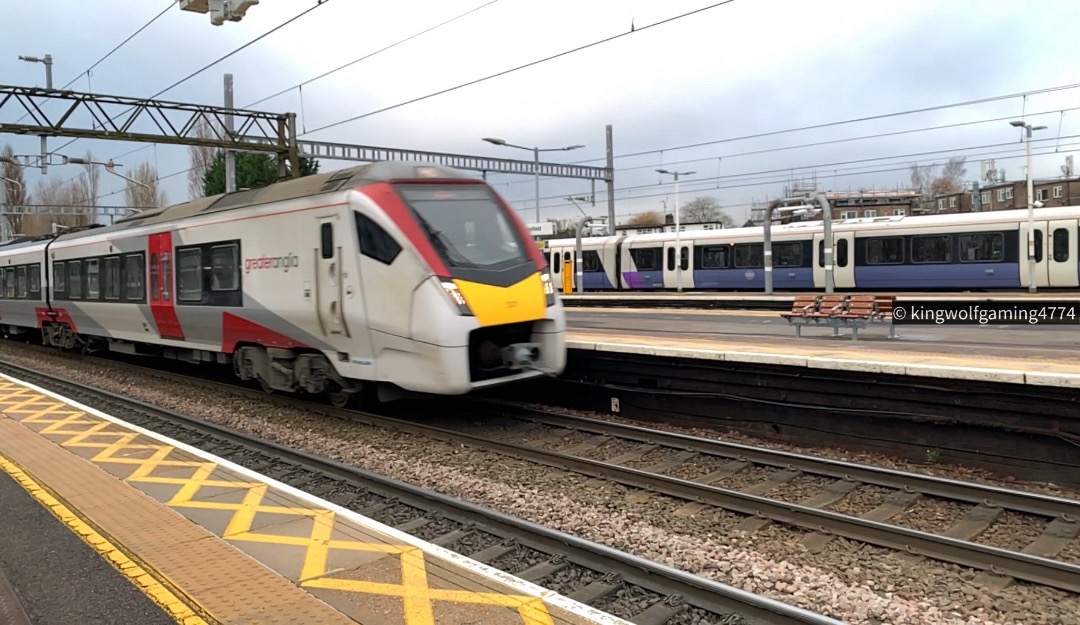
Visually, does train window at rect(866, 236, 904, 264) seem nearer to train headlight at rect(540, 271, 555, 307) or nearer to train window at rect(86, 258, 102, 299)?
train headlight at rect(540, 271, 555, 307)

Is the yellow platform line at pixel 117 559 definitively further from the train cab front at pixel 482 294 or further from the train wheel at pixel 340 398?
the train wheel at pixel 340 398

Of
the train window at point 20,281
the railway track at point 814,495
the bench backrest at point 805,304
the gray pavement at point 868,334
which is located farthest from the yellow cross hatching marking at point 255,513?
the train window at point 20,281

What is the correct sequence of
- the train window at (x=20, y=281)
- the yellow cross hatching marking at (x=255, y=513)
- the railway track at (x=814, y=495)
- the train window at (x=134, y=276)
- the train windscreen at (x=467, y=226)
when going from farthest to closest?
1. the train window at (x=20, y=281)
2. the train window at (x=134, y=276)
3. the train windscreen at (x=467, y=226)
4. the railway track at (x=814, y=495)
5. the yellow cross hatching marking at (x=255, y=513)

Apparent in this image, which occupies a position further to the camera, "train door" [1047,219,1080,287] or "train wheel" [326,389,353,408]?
"train door" [1047,219,1080,287]

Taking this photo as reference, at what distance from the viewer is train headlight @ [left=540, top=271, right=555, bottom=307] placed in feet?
29.5

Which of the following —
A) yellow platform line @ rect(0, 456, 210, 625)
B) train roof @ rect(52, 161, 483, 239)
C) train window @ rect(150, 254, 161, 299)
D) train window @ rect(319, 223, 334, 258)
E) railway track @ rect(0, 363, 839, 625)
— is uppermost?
train roof @ rect(52, 161, 483, 239)

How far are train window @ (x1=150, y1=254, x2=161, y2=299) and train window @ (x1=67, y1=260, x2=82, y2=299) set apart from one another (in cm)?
418

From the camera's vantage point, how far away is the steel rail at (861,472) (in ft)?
18.8

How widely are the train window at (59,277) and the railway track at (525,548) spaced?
10816 millimetres

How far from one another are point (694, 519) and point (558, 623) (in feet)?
7.99

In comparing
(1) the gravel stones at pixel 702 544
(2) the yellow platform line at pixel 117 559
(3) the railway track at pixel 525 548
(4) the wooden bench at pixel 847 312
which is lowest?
(1) the gravel stones at pixel 702 544

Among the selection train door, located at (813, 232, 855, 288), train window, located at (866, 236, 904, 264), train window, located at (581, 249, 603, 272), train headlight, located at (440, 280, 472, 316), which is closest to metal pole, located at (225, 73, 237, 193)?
train headlight, located at (440, 280, 472, 316)

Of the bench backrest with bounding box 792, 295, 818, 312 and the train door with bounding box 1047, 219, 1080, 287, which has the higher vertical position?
the train door with bounding box 1047, 219, 1080, 287

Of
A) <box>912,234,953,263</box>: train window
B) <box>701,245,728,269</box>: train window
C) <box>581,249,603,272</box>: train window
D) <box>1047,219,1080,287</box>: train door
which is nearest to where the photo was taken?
<box>1047,219,1080,287</box>: train door
